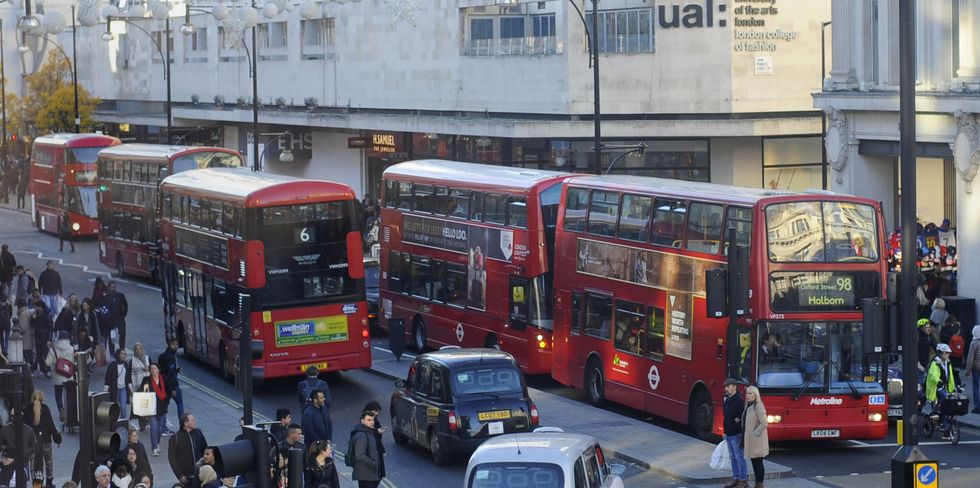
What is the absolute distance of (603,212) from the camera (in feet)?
87.6

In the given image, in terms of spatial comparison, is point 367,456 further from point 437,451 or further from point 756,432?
point 756,432

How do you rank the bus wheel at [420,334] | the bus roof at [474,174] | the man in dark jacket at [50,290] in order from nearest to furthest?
the bus roof at [474,174]
the bus wheel at [420,334]
the man in dark jacket at [50,290]

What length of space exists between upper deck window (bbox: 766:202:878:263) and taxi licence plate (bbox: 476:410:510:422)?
14.1 feet

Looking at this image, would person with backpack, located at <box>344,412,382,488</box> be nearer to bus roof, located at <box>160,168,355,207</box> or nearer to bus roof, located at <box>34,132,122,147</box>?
bus roof, located at <box>160,168,355,207</box>

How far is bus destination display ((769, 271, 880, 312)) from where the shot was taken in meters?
22.2

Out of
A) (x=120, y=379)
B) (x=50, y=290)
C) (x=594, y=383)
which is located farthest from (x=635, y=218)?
(x=50, y=290)

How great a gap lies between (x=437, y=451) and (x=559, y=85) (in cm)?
2693

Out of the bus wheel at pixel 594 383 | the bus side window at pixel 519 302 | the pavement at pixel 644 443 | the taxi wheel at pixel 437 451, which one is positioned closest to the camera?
the pavement at pixel 644 443

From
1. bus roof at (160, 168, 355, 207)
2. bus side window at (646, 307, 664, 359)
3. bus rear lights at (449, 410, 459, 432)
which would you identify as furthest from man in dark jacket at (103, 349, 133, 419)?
bus side window at (646, 307, 664, 359)

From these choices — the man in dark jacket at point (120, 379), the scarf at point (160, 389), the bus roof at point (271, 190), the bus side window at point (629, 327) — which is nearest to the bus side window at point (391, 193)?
the bus roof at point (271, 190)

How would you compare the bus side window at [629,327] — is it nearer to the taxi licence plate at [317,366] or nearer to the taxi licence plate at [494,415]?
the taxi licence plate at [494,415]

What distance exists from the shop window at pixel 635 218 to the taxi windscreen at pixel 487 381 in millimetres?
4001

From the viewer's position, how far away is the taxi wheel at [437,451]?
73.6 ft

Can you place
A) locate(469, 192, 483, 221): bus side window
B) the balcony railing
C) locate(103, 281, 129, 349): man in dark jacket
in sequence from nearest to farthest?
locate(469, 192, 483, 221): bus side window
locate(103, 281, 129, 349): man in dark jacket
the balcony railing
